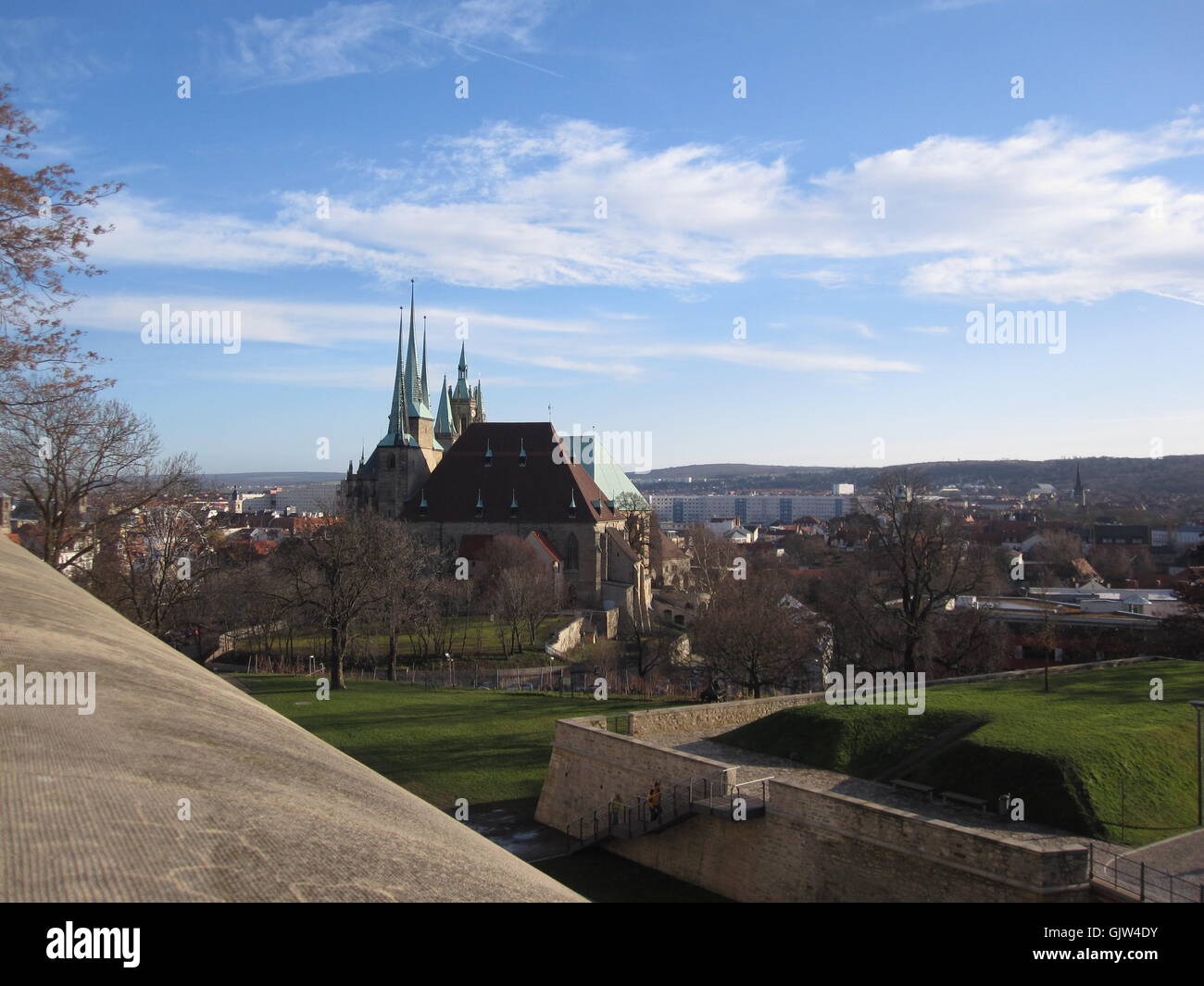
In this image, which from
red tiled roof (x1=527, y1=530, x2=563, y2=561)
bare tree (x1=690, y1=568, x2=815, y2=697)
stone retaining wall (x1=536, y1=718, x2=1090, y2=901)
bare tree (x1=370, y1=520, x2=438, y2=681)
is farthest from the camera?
red tiled roof (x1=527, y1=530, x2=563, y2=561)

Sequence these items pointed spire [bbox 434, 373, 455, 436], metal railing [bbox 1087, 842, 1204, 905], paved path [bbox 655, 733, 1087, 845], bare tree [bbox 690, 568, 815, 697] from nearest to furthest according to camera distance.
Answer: metal railing [bbox 1087, 842, 1204, 905] < paved path [bbox 655, 733, 1087, 845] < bare tree [bbox 690, 568, 815, 697] < pointed spire [bbox 434, 373, 455, 436]

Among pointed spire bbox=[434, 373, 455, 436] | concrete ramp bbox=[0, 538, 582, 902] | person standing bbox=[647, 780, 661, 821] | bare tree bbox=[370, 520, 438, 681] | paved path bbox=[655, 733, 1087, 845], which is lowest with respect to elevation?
person standing bbox=[647, 780, 661, 821]

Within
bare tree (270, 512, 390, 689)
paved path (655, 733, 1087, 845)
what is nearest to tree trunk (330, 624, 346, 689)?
bare tree (270, 512, 390, 689)

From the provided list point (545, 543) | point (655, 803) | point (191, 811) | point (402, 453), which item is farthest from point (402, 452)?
point (191, 811)

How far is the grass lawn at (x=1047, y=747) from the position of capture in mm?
16078

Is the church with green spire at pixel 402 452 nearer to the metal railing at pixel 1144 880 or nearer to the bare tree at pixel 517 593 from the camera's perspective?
the bare tree at pixel 517 593

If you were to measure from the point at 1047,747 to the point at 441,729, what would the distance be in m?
16.3

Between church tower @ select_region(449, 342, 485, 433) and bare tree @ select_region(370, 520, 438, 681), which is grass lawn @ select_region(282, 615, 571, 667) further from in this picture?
church tower @ select_region(449, 342, 485, 433)

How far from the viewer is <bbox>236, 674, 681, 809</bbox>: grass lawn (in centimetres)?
2316

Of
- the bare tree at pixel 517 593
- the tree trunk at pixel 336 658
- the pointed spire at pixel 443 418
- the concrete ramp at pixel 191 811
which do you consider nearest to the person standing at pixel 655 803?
the concrete ramp at pixel 191 811

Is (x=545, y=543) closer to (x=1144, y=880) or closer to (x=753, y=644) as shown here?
(x=753, y=644)

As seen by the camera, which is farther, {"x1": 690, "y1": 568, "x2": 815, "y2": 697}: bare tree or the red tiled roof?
the red tiled roof

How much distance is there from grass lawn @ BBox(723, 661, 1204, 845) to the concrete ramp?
10953 millimetres

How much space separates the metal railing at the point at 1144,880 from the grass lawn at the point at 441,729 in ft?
42.0
